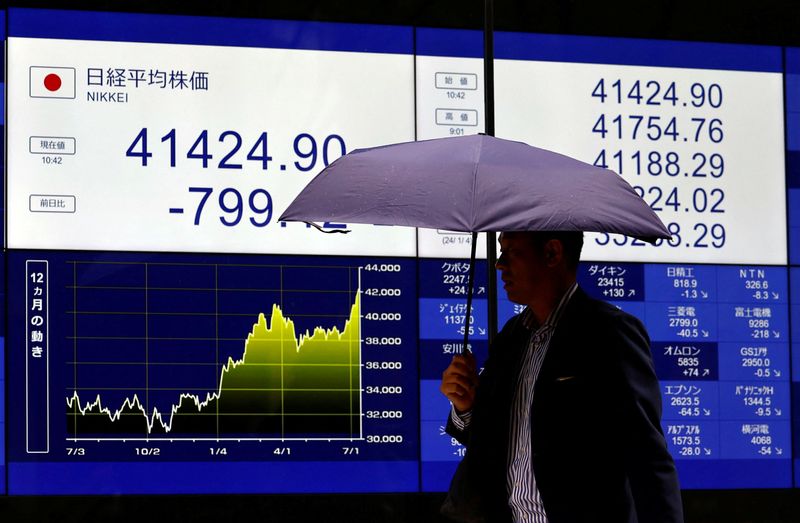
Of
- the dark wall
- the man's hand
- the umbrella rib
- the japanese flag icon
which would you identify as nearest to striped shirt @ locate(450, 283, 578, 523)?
the man's hand

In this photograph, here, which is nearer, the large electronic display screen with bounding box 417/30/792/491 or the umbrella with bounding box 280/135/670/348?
the umbrella with bounding box 280/135/670/348

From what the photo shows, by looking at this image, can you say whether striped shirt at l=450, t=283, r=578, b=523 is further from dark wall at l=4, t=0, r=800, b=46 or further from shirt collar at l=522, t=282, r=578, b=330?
dark wall at l=4, t=0, r=800, b=46

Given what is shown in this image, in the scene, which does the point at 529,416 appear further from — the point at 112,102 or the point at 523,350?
the point at 112,102

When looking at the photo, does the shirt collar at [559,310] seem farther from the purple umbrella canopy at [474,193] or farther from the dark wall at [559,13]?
the dark wall at [559,13]

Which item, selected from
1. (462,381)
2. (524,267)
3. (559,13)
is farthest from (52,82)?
(524,267)

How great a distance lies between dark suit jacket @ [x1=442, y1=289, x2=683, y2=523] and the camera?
330 centimetres

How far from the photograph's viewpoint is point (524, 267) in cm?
361

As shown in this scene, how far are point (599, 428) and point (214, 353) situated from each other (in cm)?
318

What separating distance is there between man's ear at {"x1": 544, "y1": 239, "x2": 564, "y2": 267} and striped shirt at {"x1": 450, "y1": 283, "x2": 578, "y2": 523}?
9cm

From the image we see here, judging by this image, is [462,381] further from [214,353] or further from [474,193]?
[214,353]

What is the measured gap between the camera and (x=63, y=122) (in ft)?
20.2

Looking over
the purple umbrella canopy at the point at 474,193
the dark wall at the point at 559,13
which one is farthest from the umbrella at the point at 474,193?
the dark wall at the point at 559,13

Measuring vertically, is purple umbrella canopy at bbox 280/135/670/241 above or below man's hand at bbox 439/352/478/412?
above

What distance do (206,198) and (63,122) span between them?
78cm
